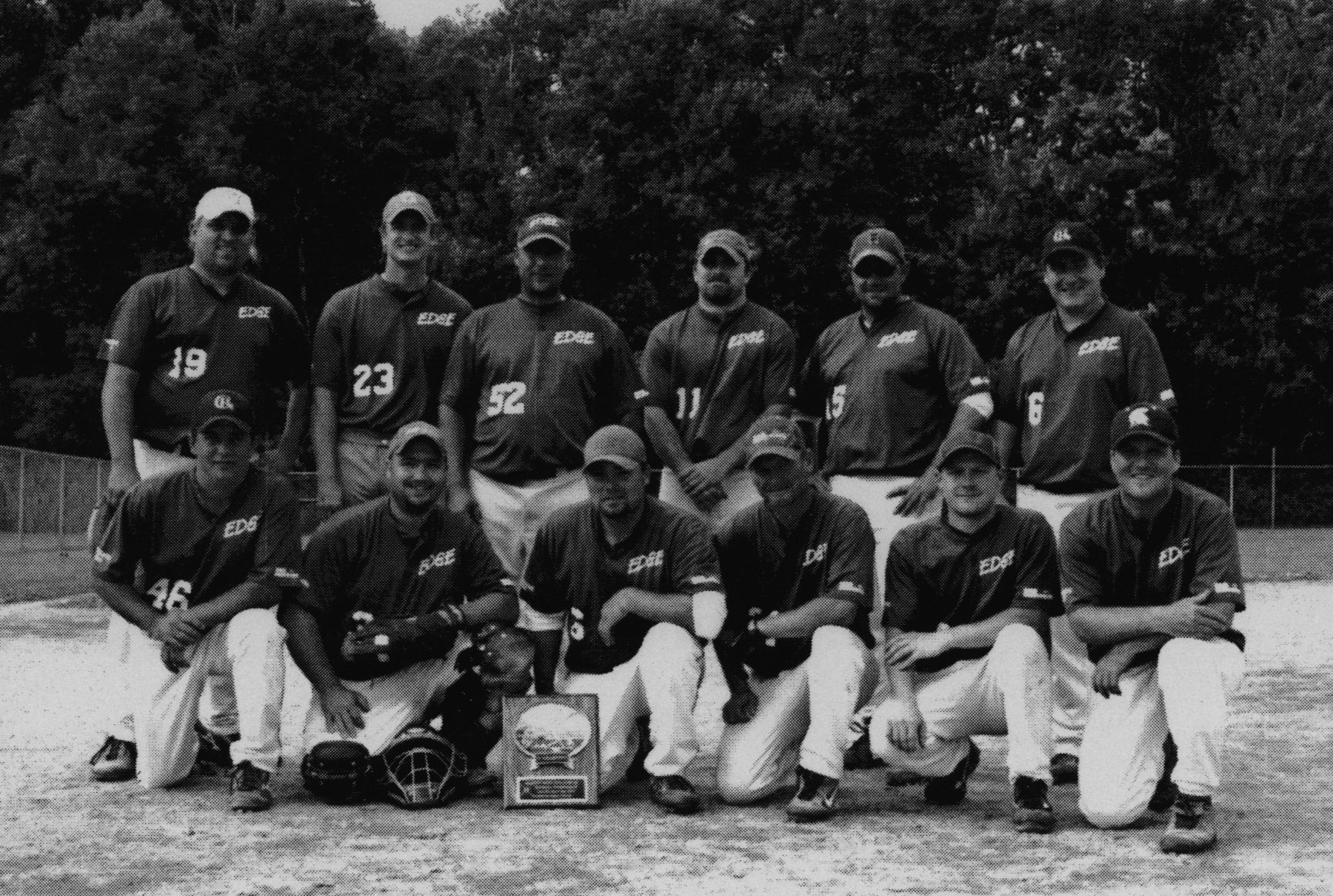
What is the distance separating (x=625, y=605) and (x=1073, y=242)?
2.73 metres

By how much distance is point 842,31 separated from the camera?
4066 cm

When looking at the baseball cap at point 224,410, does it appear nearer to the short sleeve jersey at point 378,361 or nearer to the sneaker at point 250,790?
the short sleeve jersey at point 378,361

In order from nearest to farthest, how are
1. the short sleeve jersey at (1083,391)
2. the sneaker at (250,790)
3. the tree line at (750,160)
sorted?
the sneaker at (250,790)
the short sleeve jersey at (1083,391)
the tree line at (750,160)

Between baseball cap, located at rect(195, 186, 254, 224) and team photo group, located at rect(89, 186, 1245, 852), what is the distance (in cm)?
2

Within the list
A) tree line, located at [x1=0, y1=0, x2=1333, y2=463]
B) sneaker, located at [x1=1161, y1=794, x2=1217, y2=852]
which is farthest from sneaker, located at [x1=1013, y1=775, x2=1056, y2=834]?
tree line, located at [x1=0, y1=0, x2=1333, y2=463]

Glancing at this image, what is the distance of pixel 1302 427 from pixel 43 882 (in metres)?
33.5

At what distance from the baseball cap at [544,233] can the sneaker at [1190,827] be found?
3.80 meters

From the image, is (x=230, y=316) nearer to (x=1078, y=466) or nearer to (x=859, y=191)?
(x=1078, y=466)

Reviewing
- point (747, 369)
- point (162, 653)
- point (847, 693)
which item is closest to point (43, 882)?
point (162, 653)

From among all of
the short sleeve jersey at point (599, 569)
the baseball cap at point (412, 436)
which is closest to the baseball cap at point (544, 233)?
the baseball cap at point (412, 436)

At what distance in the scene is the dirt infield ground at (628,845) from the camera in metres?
5.43

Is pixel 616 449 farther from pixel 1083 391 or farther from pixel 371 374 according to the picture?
pixel 1083 391

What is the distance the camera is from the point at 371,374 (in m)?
8.13

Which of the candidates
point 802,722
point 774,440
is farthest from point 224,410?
point 802,722
